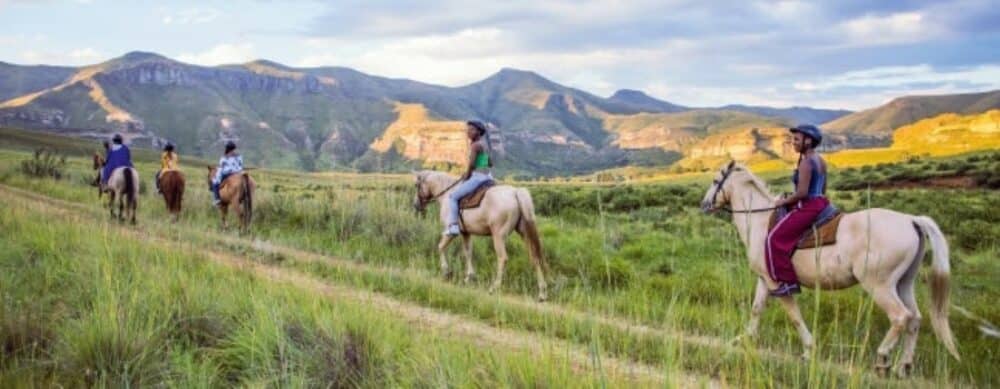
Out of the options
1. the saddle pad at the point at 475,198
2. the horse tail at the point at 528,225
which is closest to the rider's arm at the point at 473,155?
the saddle pad at the point at 475,198

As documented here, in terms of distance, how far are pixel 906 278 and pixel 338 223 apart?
38.2 ft

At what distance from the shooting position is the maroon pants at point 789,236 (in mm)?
6844

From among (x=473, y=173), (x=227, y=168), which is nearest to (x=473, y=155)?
(x=473, y=173)

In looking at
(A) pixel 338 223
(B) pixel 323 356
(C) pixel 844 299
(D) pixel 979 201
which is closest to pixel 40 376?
(B) pixel 323 356

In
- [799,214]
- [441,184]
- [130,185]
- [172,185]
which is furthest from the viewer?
[172,185]

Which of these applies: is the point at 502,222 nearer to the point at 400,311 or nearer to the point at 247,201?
the point at 400,311

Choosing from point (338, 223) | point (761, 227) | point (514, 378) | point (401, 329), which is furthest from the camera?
point (338, 223)

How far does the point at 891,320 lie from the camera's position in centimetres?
608

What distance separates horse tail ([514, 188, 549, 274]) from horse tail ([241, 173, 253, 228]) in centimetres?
840

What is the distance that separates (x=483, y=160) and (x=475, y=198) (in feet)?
2.24

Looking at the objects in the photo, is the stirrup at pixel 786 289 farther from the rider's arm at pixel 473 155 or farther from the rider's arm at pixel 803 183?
the rider's arm at pixel 473 155

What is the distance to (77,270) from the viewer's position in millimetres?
6582

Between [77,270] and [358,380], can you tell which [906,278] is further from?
[77,270]

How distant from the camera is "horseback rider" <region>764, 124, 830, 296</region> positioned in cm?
686
